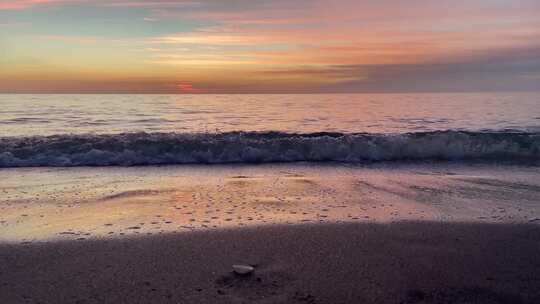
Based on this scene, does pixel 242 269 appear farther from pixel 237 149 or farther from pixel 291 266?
pixel 237 149

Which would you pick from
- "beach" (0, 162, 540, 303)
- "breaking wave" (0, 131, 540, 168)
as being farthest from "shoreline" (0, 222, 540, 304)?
"breaking wave" (0, 131, 540, 168)

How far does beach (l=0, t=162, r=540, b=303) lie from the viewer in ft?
12.7

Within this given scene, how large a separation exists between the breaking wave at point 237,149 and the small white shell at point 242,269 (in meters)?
7.67

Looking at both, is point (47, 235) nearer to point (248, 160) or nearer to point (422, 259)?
point (422, 259)

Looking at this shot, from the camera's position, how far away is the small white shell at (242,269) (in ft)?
13.6

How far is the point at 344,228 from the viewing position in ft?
18.4

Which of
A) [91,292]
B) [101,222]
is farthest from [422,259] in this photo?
[101,222]

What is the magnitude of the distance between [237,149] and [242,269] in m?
8.35

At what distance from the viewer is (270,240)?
514 centimetres

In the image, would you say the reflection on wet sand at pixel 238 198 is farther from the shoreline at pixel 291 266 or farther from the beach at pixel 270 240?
the shoreline at pixel 291 266

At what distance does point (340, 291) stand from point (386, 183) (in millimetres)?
5170

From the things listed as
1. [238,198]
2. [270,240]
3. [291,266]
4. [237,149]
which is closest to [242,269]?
[291,266]

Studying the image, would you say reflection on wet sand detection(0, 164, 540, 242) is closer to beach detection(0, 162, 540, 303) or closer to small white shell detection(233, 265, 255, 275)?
beach detection(0, 162, 540, 303)

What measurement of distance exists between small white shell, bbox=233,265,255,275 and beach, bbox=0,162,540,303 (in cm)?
7
